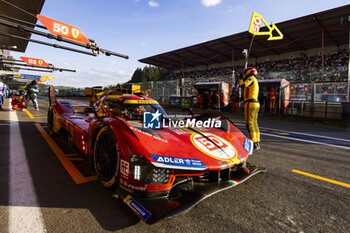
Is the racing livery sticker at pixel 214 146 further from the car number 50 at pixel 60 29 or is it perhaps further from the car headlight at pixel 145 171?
the car number 50 at pixel 60 29

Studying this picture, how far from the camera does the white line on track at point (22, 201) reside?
1586 mm

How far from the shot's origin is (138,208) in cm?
159

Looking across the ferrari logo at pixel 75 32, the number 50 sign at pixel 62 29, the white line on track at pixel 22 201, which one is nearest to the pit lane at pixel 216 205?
the white line on track at pixel 22 201

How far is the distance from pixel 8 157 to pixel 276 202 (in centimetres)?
414

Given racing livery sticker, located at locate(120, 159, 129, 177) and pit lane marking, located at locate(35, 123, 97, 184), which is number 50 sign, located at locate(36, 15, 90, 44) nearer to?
pit lane marking, located at locate(35, 123, 97, 184)

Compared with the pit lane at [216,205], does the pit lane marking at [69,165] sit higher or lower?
higher

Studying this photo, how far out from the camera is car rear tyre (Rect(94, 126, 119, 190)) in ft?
6.60

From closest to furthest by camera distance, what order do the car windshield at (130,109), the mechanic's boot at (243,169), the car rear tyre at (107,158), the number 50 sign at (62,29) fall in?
1. the car rear tyre at (107,158)
2. the mechanic's boot at (243,169)
3. the car windshield at (130,109)
4. the number 50 sign at (62,29)

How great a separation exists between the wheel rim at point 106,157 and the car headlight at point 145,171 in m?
0.35

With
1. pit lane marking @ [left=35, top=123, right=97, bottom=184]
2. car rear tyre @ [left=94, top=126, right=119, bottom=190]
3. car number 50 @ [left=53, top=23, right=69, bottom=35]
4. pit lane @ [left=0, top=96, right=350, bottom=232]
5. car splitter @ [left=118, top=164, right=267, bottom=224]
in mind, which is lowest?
pit lane @ [left=0, top=96, right=350, bottom=232]

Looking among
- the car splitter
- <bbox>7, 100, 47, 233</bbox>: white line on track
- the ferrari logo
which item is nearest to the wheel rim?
the car splitter

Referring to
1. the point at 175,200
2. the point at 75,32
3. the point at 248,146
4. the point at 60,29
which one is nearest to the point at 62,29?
the point at 60,29

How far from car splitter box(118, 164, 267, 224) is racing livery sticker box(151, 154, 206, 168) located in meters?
0.22

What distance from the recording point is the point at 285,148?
434 centimetres
